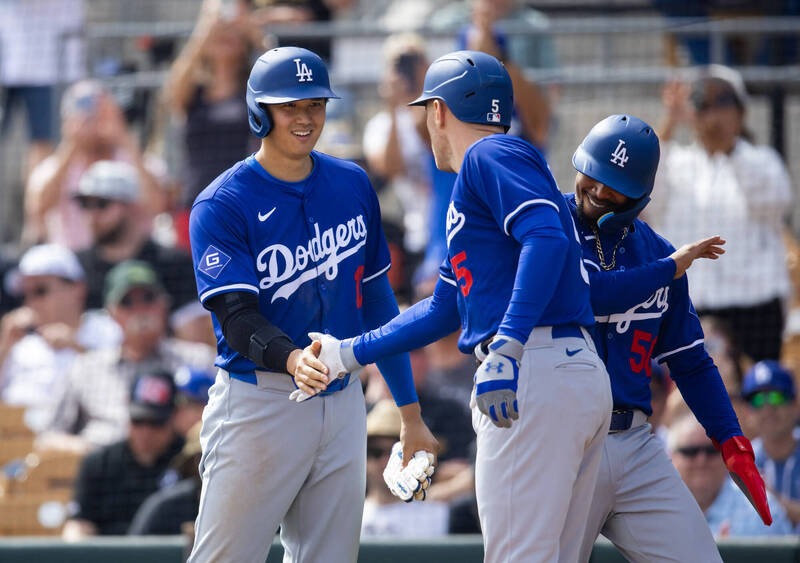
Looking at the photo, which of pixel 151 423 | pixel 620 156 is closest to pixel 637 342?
pixel 620 156

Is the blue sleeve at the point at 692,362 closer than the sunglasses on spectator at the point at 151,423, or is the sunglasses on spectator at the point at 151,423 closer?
the blue sleeve at the point at 692,362

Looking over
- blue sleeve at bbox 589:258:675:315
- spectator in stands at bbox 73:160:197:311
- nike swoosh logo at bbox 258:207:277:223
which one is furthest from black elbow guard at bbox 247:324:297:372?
spectator in stands at bbox 73:160:197:311

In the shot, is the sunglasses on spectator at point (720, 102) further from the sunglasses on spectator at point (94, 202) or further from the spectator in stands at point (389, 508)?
the sunglasses on spectator at point (94, 202)

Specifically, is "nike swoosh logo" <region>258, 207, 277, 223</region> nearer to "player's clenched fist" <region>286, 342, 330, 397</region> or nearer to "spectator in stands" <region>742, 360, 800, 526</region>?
"player's clenched fist" <region>286, 342, 330, 397</region>

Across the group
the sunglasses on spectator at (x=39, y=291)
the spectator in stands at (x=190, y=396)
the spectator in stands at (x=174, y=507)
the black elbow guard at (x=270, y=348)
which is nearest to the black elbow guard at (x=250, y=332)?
the black elbow guard at (x=270, y=348)

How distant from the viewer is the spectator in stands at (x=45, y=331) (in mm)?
7227

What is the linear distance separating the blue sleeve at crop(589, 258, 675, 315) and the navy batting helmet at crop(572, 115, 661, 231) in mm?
169

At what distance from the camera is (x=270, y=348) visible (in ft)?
11.4

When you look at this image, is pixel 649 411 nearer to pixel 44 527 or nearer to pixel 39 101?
pixel 44 527

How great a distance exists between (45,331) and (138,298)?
68cm

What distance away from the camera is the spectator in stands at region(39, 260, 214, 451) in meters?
6.91

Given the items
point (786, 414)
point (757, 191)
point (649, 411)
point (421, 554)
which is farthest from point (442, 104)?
point (757, 191)

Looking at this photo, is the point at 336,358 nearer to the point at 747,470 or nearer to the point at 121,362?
the point at 747,470

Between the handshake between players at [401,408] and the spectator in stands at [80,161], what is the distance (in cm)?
420
